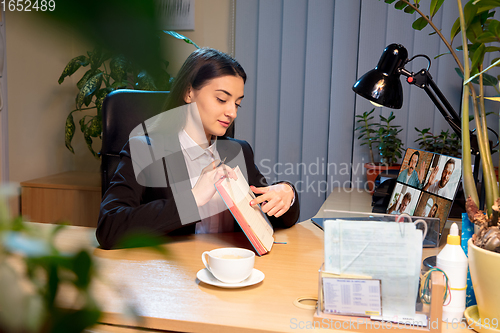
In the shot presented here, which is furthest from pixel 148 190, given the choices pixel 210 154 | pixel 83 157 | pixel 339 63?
pixel 83 157

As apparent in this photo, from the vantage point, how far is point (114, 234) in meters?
0.97

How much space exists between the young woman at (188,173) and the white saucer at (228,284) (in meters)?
0.25

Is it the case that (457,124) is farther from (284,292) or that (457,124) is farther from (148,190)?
(148,190)

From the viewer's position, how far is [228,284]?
771 mm

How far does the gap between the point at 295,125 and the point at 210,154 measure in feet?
3.61

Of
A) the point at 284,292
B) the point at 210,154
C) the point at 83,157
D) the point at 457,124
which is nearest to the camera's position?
the point at 284,292

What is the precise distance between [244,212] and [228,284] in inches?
9.7

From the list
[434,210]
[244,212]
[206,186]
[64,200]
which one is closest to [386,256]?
[244,212]

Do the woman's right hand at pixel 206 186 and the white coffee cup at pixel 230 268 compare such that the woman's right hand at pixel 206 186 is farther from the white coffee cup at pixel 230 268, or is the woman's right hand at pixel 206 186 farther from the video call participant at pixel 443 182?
the video call participant at pixel 443 182

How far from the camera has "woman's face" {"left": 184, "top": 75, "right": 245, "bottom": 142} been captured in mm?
1362

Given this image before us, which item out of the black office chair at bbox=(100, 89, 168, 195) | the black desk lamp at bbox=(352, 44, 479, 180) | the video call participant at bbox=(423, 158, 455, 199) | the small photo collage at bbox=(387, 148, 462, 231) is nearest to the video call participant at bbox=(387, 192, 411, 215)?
the small photo collage at bbox=(387, 148, 462, 231)

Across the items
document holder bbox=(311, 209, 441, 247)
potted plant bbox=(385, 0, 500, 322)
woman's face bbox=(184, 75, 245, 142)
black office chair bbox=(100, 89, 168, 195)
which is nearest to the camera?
potted plant bbox=(385, 0, 500, 322)

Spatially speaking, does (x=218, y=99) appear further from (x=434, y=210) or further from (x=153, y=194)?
(x=434, y=210)

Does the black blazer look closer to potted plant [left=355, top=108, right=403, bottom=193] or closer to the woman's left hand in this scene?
the woman's left hand
